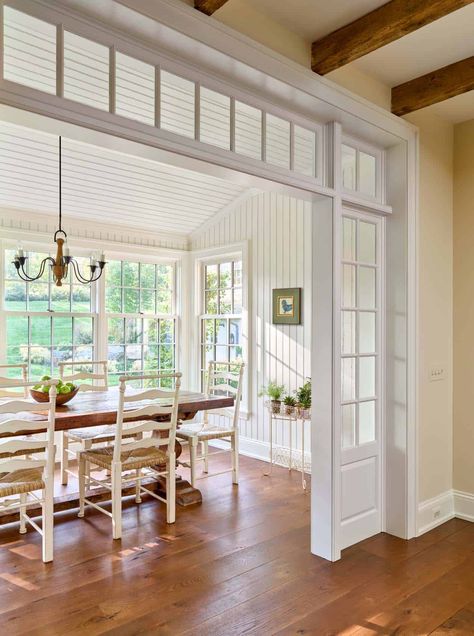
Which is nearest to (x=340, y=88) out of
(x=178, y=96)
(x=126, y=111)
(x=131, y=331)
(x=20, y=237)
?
(x=178, y=96)

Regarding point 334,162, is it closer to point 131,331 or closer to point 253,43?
point 253,43

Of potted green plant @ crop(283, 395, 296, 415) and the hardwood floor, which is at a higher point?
potted green plant @ crop(283, 395, 296, 415)

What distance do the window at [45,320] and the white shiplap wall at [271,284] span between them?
6.01ft

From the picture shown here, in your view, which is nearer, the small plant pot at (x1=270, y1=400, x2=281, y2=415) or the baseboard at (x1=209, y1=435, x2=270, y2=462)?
the small plant pot at (x1=270, y1=400, x2=281, y2=415)

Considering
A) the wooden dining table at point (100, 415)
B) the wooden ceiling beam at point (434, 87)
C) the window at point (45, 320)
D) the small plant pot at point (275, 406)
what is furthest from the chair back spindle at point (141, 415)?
the wooden ceiling beam at point (434, 87)

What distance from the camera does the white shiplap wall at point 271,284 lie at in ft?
16.0

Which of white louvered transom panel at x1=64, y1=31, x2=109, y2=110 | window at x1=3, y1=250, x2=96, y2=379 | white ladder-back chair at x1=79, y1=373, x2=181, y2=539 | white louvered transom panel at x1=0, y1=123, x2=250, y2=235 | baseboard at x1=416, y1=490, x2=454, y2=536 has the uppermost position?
white louvered transom panel at x1=0, y1=123, x2=250, y2=235

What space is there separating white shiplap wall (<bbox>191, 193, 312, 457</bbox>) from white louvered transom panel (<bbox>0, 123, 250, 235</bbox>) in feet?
1.49

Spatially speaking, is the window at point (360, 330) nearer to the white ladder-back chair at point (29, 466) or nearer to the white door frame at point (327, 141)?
the white door frame at point (327, 141)

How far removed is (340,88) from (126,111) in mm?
1300

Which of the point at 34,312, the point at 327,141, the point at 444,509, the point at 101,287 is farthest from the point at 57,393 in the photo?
the point at 444,509

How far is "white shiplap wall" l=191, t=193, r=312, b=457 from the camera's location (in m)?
4.89

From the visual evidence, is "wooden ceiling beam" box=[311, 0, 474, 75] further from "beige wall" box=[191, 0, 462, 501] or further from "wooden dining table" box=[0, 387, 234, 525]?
"wooden dining table" box=[0, 387, 234, 525]

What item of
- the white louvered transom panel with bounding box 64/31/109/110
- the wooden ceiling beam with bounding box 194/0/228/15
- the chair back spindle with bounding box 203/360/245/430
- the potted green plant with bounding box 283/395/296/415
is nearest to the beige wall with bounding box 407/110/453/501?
the potted green plant with bounding box 283/395/296/415
